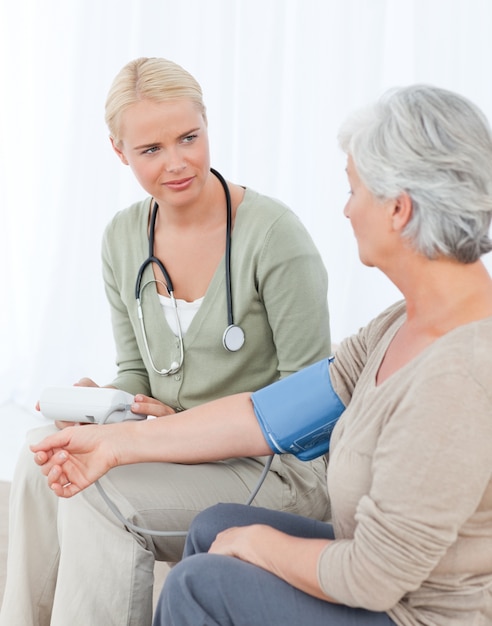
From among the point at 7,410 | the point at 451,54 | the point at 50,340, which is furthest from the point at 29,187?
the point at 451,54

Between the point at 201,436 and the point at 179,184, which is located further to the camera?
the point at 179,184

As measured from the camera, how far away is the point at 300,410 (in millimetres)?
1584

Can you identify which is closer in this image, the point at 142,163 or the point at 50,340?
the point at 142,163

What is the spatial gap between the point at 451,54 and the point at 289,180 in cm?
70

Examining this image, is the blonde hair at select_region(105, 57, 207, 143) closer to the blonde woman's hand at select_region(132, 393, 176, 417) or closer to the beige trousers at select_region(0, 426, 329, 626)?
the blonde woman's hand at select_region(132, 393, 176, 417)

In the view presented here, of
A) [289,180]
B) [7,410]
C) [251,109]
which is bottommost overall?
[7,410]

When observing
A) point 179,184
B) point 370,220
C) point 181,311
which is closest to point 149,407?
point 181,311

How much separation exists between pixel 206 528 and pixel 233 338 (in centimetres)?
50

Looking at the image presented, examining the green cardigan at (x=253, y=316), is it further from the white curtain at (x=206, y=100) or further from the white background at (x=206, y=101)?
the white curtain at (x=206, y=100)

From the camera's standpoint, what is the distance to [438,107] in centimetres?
125

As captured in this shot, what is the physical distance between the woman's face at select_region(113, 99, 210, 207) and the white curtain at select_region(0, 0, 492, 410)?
160cm

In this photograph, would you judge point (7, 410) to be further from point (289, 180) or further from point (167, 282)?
point (167, 282)

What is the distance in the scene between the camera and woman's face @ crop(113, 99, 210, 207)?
6.24 ft

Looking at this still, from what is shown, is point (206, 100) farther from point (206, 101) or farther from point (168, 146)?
point (168, 146)
